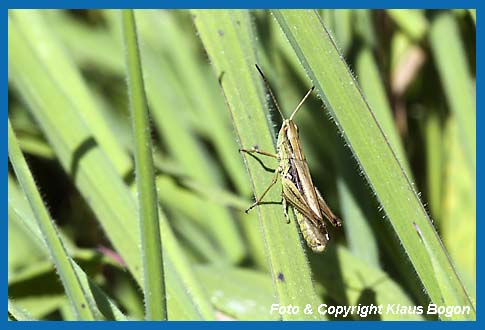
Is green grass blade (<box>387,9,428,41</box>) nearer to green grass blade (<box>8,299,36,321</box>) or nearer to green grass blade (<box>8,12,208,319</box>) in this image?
green grass blade (<box>8,12,208,319</box>)

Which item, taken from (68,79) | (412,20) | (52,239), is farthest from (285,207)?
(412,20)

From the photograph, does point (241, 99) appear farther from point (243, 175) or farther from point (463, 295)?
point (243, 175)

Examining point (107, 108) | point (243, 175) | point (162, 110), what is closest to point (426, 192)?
point (243, 175)

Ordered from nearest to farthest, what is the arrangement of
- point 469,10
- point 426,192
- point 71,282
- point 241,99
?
1. point 71,282
2. point 241,99
3. point 469,10
4. point 426,192

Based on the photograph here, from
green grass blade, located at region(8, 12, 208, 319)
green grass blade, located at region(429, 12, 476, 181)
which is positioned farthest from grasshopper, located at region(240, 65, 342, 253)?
green grass blade, located at region(429, 12, 476, 181)

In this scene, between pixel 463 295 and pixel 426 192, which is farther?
pixel 426 192

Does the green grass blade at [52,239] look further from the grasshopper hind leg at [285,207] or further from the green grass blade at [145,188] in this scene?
the grasshopper hind leg at [285,207]
